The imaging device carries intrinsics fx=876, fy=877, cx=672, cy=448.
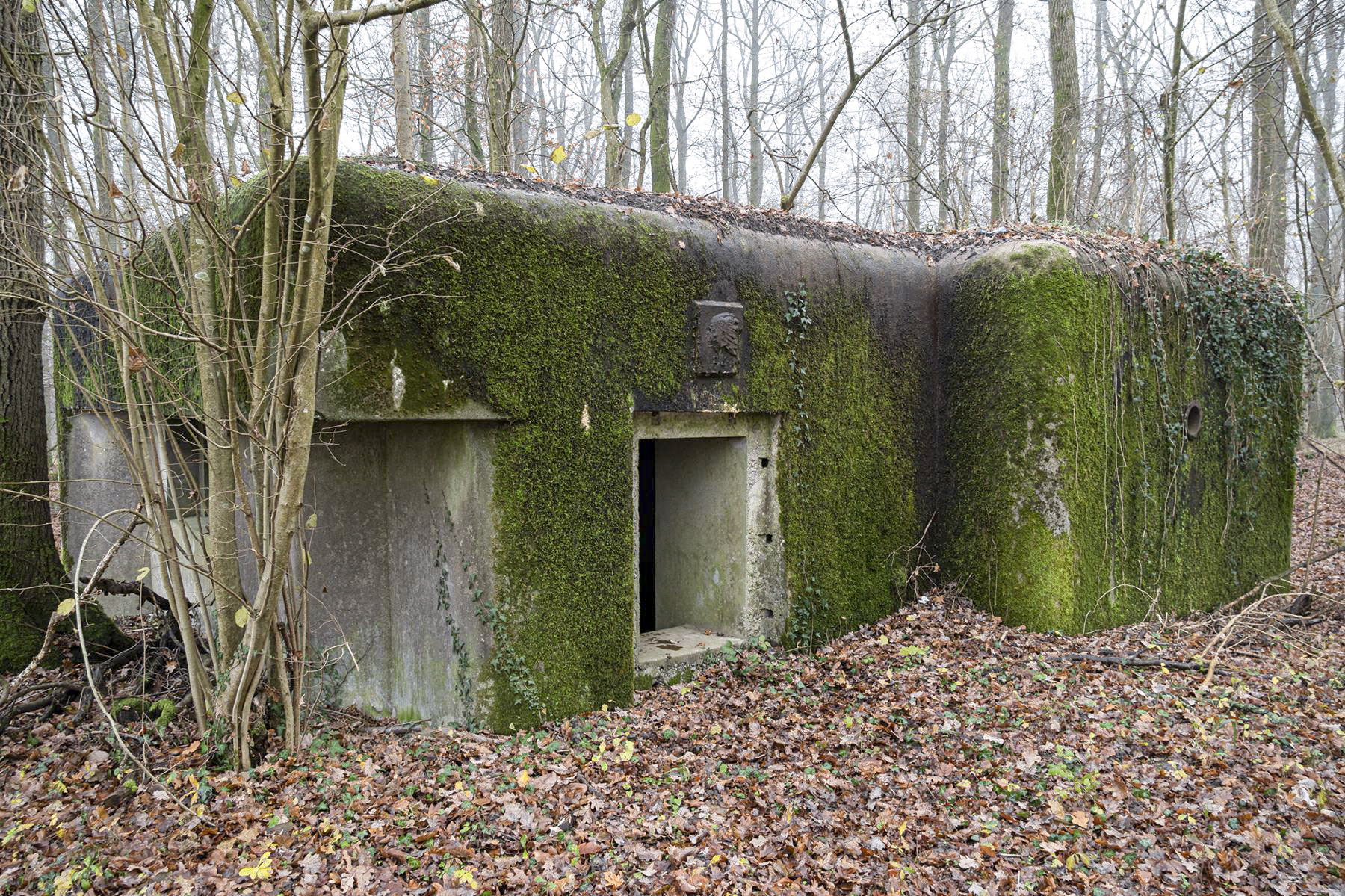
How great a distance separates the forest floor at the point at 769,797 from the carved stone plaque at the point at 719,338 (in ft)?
5.97

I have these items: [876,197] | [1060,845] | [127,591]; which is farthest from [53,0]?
[876,197]

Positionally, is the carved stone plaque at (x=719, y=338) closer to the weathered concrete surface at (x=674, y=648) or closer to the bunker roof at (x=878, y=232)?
the bunker roof at (x=878, y=232)

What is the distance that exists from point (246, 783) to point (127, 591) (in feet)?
6.27

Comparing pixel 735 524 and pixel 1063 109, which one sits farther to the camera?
pixel 1063 109

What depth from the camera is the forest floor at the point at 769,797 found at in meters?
3.20

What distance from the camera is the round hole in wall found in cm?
704

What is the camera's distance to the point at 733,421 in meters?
5.41

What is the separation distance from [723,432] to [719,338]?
0.59m

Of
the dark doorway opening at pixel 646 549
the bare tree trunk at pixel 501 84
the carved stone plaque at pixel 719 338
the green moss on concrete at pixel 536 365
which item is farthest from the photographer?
the bare tree trunk at pixel 501 84

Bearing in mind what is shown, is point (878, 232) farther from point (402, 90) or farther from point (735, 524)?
point (402, 90)

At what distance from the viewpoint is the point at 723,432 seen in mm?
5379

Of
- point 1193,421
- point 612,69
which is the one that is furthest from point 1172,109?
point 612,69

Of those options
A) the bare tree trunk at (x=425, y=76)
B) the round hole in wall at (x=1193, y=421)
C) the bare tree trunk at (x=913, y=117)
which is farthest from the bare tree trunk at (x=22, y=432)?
the bare tree trunk at (x=913, y=117)

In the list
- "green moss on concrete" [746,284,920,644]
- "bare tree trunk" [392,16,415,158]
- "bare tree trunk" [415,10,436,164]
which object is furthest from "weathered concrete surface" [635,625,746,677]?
"bare tree trunk" [415,10,436,164]
